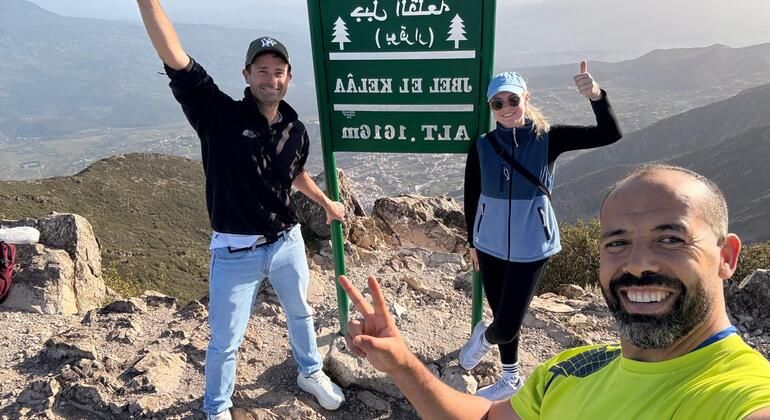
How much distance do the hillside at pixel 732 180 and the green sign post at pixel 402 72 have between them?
80117mm

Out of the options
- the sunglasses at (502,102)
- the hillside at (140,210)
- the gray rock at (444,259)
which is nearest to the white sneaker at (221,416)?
the sunglasses at (502,102)

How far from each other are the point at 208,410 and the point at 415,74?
334cm

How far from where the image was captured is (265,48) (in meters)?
3.75

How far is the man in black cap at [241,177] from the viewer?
373 cm

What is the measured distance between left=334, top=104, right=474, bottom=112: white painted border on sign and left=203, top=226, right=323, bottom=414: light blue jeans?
4.54 ft

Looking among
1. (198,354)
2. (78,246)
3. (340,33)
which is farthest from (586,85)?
(78,246)

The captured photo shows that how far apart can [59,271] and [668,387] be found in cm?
759

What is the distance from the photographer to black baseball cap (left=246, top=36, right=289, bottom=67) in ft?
12.3

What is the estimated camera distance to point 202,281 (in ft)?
117

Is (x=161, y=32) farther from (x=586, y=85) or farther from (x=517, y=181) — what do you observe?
(x=586, y=85)

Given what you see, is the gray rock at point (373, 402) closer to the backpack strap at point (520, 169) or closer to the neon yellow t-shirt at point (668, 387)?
the backpack strap at point (520, 169)

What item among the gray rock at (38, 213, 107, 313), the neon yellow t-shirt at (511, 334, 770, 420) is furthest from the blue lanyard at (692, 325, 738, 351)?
the gray rock at (38, 213, 107, 313)

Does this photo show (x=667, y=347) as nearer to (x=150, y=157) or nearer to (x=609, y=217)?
(x=609, y=217)

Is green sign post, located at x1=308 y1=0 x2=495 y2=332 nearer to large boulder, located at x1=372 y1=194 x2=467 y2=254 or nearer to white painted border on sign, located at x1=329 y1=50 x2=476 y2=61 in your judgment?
white painted border on sign, located at x1=329 y1=50 x2=476 y2=61
